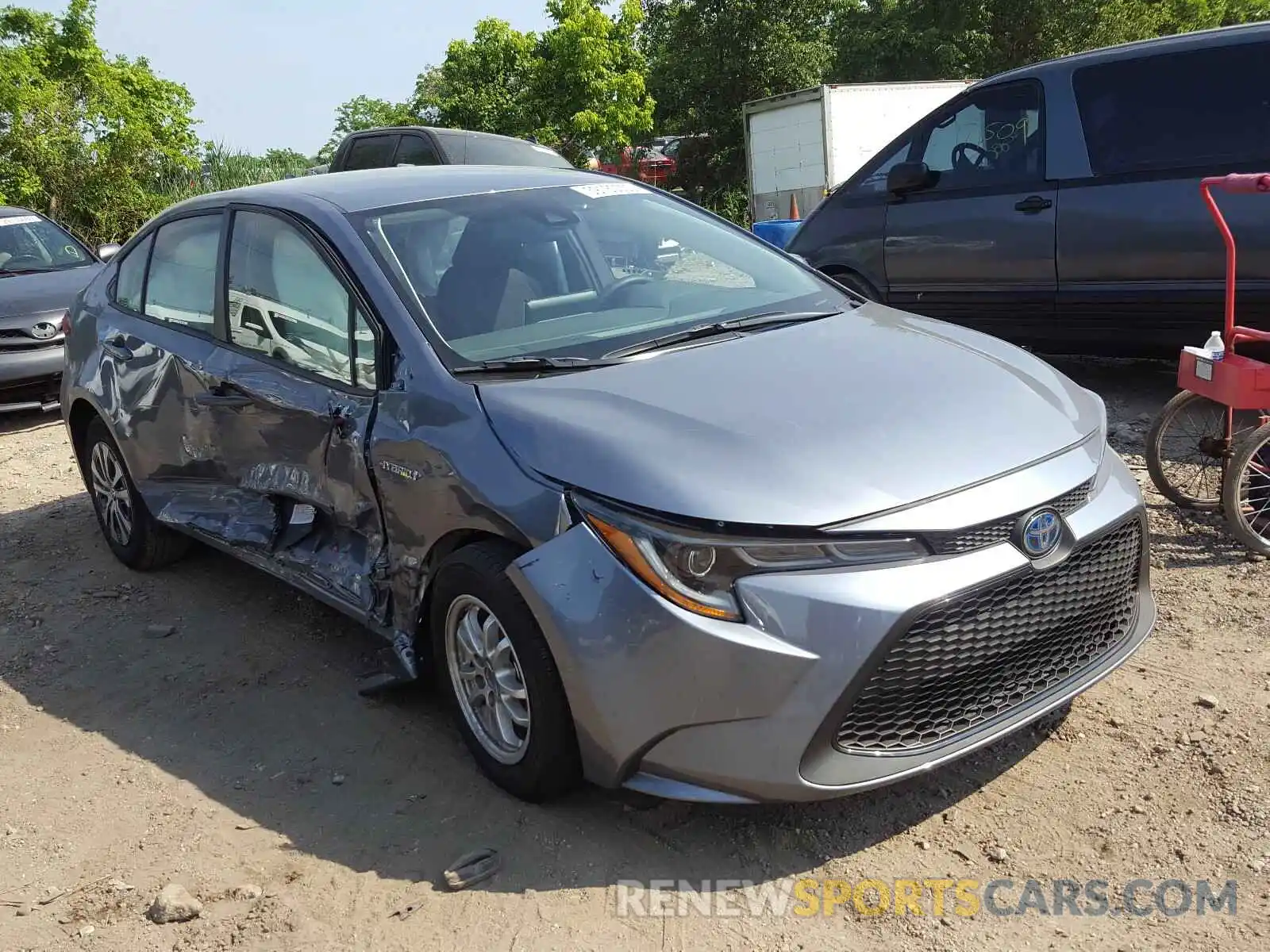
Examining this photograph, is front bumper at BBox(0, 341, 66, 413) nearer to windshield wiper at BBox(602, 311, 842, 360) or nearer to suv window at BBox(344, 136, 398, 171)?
suv window at BBox(344, 136, 398, 171)

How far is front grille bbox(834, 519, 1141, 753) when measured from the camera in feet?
8.75

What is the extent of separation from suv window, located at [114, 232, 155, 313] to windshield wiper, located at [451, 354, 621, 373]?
242 centimetres

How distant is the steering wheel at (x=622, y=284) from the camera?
389cm

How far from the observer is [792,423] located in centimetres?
292

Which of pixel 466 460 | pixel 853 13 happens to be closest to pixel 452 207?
pixel 466 460

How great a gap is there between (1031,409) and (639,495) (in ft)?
3.72

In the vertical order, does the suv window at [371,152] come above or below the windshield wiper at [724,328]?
above

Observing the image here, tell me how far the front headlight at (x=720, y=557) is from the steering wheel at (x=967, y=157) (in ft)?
15.7

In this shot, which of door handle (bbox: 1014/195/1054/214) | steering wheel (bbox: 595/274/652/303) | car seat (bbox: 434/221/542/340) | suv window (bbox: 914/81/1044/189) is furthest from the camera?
suv window (bbox: 914/81/1044/189)

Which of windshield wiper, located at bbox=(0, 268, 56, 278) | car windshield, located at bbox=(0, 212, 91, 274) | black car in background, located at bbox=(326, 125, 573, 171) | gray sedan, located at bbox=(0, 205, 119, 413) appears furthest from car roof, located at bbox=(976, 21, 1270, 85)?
car windshield, located at bbox=(0, 212, 91, 274)

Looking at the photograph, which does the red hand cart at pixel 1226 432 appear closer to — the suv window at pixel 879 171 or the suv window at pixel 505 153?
the suv window at pixel 879 171

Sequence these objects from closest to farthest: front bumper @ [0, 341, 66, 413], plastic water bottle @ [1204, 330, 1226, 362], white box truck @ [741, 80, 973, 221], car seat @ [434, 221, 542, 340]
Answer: car seat @ [434, 221, 542, 340] → plastic water bottle @ [1204, 330, 1226, 362] → front bumper @ [0, 341, 66, 413] → white box truck @ [741, 80, 973, 221]

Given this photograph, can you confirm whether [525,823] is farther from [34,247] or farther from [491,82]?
[491,82]

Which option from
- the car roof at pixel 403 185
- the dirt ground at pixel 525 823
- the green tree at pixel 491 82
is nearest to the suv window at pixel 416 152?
the car roof at pixel 403 185
